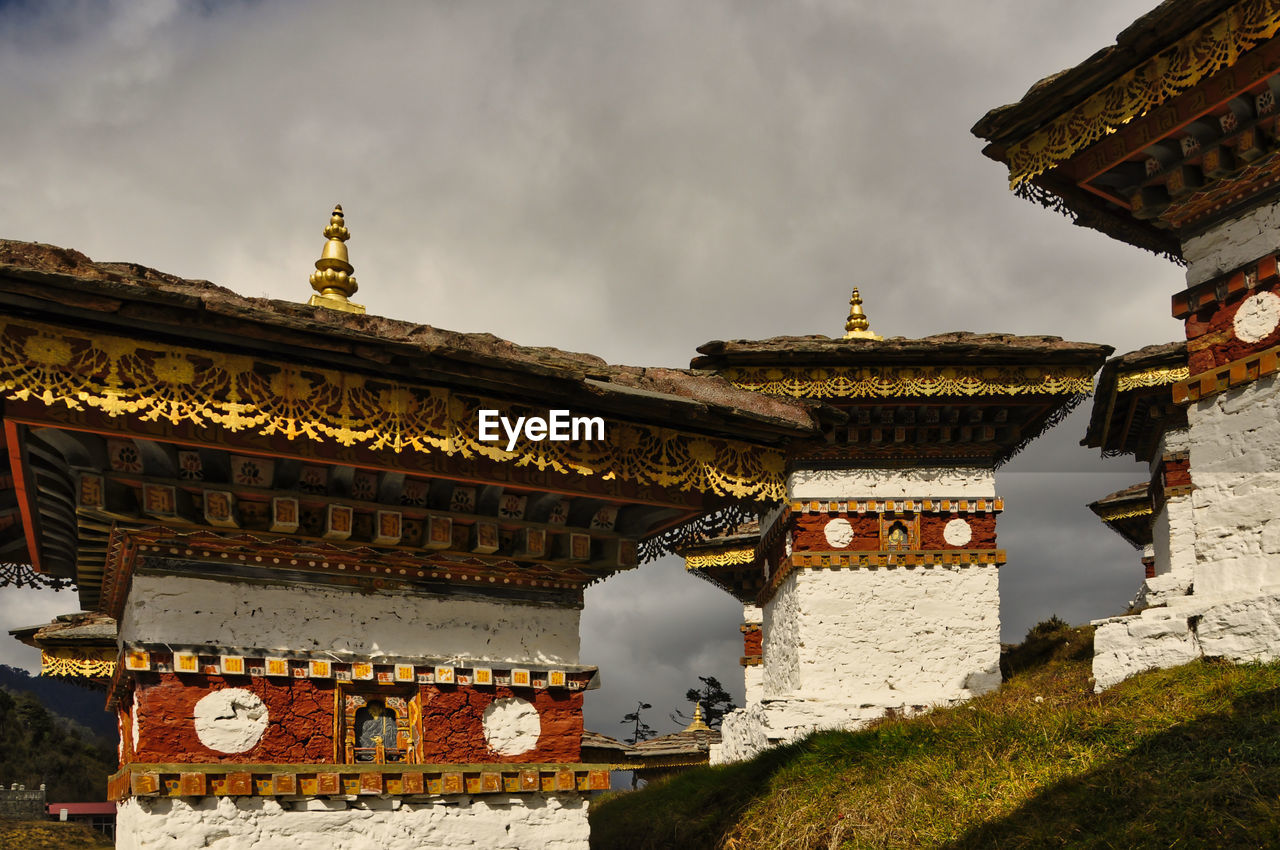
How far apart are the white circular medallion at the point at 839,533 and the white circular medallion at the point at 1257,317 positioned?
4.91 metres

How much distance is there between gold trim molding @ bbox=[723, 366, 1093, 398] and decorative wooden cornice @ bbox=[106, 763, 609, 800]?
562cm

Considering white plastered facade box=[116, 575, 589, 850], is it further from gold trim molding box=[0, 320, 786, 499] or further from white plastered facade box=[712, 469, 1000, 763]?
white plastered facade box=[712, 469, 1000, 763]

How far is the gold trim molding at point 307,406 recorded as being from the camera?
16.2 ft

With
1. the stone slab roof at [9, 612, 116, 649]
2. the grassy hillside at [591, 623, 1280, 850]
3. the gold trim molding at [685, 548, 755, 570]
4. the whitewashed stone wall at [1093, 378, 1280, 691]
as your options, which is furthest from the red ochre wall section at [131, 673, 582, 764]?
the gold trim molding at [685, 548, 755, 570]

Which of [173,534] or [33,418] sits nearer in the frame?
[33,418]

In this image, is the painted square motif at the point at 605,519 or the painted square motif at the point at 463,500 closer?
the painted square motif at the point at 463,500

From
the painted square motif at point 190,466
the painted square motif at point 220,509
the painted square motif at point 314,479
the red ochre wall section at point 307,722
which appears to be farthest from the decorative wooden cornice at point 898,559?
the painted square motif at point 190,466

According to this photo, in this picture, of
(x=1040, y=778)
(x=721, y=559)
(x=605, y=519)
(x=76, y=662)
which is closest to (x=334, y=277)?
(x=605, y=519)

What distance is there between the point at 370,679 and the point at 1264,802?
4.71m

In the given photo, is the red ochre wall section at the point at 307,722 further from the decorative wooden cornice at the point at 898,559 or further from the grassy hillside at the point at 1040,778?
the decorative wooden cornice at the point at 898,559

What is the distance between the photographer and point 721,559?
18.3 m

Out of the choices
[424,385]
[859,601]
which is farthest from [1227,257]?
[424,385]

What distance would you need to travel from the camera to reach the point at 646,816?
11.6 m

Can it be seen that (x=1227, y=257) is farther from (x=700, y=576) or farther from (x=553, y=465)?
(x=700, y=576)
